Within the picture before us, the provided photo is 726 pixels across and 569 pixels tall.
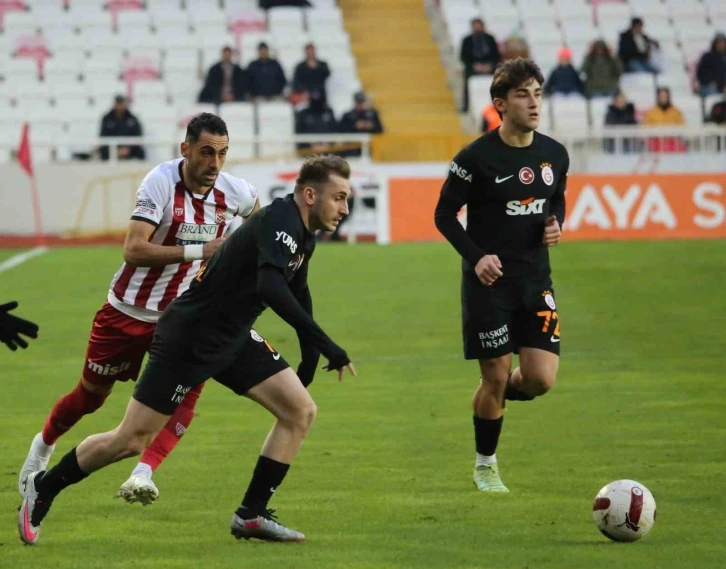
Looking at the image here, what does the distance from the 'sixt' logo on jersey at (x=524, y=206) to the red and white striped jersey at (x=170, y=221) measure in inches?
53.0

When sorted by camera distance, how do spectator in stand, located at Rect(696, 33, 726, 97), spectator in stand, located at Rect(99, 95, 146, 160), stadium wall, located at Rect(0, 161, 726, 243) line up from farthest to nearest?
spectator in stand, located at Rect(696, 33, 726, 97) → spectator in stand, located at Rect(99, 95, 146, 160) → stadium wall, located at Rect(0, 161, 726, 243)

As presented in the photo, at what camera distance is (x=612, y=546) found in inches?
261

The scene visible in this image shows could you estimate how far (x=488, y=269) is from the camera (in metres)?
7.77

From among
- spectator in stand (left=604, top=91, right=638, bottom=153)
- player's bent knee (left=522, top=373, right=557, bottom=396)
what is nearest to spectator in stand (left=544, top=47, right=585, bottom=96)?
spectator in stand (left=604, top=91, right=638, bottom=153)

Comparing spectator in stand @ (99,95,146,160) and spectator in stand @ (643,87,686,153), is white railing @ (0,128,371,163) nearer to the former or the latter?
spectator in stand @ (99,95,146,160)

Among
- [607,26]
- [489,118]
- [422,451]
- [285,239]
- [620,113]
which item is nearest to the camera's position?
[285,239]

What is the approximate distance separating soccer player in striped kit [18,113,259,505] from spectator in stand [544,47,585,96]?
20.0m

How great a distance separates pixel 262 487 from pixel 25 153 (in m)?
18.0

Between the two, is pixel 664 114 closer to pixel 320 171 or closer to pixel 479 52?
pixel 479 52

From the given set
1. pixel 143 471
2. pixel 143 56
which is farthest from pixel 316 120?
pixel 143 471

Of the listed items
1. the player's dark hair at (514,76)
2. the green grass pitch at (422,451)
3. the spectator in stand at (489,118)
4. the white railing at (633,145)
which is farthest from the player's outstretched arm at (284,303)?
the white railing at (633,145)

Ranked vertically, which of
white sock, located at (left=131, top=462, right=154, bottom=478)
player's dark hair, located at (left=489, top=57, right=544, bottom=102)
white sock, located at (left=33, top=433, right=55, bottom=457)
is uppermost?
player's dark hair, located at (left=489, top=57, right=544, bottom=102)

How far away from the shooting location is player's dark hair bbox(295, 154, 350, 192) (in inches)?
259

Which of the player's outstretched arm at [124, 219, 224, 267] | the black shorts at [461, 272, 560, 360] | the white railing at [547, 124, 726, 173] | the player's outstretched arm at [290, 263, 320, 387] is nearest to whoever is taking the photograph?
the player's outstretched arm at [290, 263, 320, 387]
